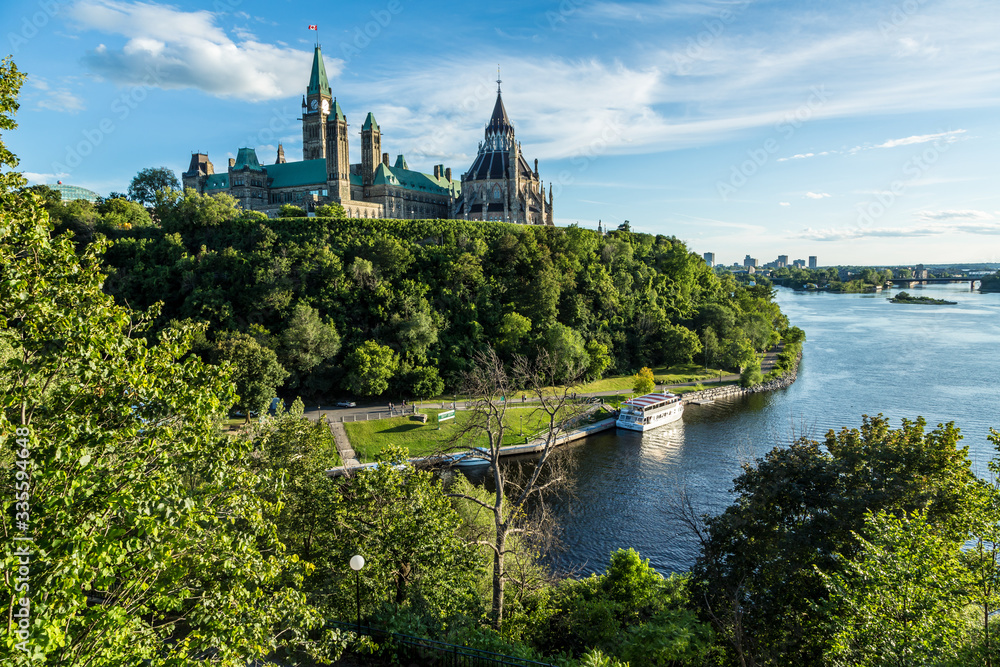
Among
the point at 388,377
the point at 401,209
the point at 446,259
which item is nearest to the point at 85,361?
the point at 388,377

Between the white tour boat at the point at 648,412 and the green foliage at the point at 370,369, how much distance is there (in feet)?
65.6

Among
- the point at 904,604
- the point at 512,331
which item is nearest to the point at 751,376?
the point at 512,331

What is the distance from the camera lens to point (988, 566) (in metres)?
9.98

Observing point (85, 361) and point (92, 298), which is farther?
point (92, 298)

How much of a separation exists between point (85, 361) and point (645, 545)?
25.3 meters

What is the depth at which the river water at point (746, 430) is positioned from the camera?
2762cm

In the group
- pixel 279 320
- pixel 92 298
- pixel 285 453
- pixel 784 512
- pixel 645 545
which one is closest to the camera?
pixel 92 298

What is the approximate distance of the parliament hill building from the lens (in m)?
74.5

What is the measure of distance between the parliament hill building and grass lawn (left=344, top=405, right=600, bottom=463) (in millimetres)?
41733

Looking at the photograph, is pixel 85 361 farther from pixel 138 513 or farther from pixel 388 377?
pixel 388 377

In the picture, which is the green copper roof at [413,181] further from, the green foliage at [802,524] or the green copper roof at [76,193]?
the green foliage at [802,524]

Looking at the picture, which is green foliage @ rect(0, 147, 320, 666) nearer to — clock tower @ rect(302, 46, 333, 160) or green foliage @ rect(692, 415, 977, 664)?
green foliage @ rect(692, 415, 977, 664)

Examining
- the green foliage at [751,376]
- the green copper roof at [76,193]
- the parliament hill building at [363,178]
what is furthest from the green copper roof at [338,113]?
the green foliage at [751,376]

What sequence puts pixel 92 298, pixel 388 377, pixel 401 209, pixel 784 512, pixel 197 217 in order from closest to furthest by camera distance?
1. pixel 92 298
2. pixel 784 512
3. pixel 388 377
4. pixel 197 217
5. pixel 401 209
